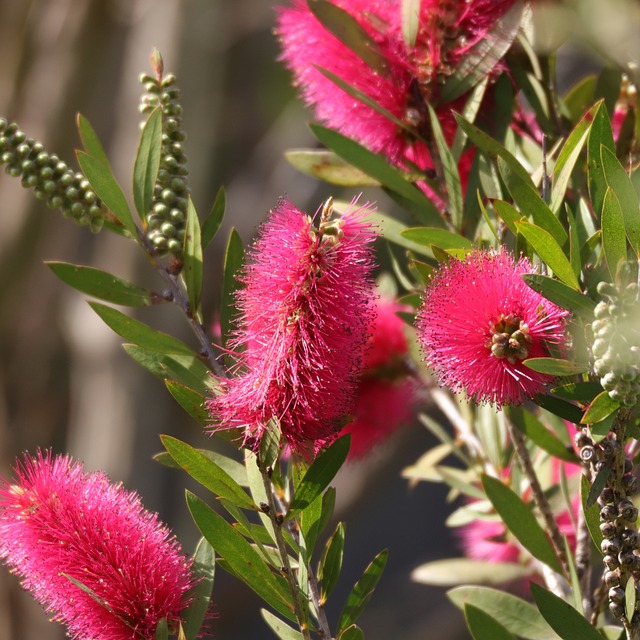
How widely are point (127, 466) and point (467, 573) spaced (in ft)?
5.29

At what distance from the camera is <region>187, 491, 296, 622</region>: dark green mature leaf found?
1.74 feet

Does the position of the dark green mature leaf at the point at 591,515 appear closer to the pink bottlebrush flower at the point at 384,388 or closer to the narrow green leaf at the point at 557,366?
the narrow green leaf at the point at 557,366

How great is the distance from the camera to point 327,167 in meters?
0.79

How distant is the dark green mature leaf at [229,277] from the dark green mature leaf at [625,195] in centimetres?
25

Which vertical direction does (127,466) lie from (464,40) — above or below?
below

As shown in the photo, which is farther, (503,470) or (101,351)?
(101,351)

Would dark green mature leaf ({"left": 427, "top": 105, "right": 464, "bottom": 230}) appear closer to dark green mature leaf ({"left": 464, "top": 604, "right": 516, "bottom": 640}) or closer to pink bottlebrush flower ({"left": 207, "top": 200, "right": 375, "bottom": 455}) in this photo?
pink bottlebrush flower ({"left": 207, "top": 200, "right": 375, "bottom": 455})

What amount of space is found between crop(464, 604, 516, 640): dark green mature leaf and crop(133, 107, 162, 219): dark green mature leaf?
34 centimetres

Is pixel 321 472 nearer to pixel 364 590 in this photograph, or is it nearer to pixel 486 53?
pixel 364 590

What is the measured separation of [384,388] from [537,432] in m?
0.24

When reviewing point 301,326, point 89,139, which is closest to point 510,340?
point 301,326

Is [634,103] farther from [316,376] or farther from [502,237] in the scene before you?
[316,376]

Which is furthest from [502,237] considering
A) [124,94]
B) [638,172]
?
[124,94]

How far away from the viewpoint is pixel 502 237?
63 centimetres
